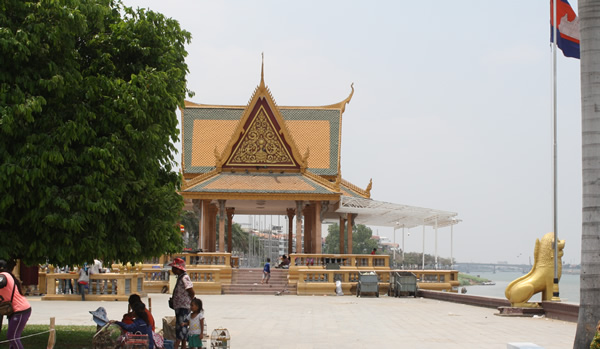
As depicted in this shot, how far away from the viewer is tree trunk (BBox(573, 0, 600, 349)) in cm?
994

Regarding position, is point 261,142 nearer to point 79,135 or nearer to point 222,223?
point 222,223

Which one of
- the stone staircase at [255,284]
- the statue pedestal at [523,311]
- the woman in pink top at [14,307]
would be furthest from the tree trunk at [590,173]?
the stone staircase at [255,284]

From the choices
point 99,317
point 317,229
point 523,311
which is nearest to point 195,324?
point 99,317

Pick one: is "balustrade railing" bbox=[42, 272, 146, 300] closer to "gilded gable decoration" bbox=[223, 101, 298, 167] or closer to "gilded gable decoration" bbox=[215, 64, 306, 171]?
"gilded gable decoration" bbox=[215, 64, 306, 171]

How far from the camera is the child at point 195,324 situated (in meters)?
11.9

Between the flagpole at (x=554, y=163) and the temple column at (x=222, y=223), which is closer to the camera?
the flagpole at (x=554, y=163)

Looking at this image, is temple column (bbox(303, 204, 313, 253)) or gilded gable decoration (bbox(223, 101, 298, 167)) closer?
gilded gable decoration (bbox(223, 101, 298, 167))

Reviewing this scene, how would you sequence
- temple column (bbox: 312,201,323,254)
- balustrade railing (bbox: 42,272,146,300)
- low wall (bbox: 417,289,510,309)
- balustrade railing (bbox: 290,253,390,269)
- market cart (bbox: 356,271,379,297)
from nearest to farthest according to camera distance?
1. low wall (bbox: 417,289,510,309)
2. balustrade railing (bbox: 42,272,146,300)
3. market cart (bbox: 356,271,379,297)
4. balustrade railing (bbox: 290,253,390,269)
5. temple column (bbox: 312,201,323,254)

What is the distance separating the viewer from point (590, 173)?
10.0 m

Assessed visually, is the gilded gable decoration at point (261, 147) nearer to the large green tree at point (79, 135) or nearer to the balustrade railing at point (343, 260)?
the balustrade railing at point (343, 260)

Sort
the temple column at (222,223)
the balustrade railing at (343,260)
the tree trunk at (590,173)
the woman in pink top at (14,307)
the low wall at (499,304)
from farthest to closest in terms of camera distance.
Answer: the temple column at (222,223) < the balustrade railing at (343,260) < the low wall at (499,304) < the woman in pink top at (14,307) < the tree trunk at (590,173)

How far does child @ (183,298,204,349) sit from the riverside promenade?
1240 mm

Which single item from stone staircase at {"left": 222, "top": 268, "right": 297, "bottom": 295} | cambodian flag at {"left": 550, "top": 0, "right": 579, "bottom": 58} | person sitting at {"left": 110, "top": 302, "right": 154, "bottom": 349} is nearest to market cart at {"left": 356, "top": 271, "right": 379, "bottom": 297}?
stone staircase at {"left": 222, "top": 268, "right": 297, "bottom": 295}

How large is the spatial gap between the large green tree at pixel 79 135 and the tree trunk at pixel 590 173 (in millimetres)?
5968
